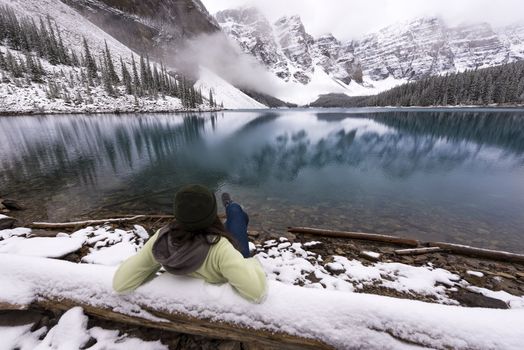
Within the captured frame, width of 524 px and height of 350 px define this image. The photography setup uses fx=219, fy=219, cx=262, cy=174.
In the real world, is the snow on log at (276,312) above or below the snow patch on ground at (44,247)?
above

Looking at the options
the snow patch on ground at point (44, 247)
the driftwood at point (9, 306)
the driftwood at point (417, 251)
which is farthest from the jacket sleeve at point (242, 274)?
the driftwood at point (417, 251)

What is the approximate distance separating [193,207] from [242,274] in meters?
0.87

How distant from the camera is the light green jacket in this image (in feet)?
7.46

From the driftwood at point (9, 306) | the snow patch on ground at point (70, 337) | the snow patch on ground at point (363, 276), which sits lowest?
the snow patch on ground at point (363, 276)

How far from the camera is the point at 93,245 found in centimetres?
582

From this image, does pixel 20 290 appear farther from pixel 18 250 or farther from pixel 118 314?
pixel 18 250

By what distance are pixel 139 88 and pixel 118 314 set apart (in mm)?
119278

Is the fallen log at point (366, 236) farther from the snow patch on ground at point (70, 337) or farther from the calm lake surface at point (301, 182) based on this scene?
the snow patch on ground at point (70, 337)

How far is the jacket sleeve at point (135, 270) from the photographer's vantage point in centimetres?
250

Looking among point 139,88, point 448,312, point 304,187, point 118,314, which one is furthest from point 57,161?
point 139,88

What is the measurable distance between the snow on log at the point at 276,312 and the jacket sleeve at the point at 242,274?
0.15 metres

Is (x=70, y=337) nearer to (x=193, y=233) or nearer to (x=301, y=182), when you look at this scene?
(x=193, y=233)

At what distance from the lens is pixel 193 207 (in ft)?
7.60

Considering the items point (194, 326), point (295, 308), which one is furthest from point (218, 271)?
point (295, 308)
